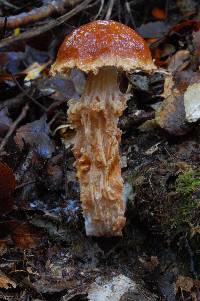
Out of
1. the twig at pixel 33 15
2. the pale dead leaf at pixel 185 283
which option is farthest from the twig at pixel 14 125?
the pale dead leaf at pixel 185 283

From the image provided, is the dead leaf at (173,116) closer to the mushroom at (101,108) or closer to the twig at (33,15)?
the mushroom at (101,108)

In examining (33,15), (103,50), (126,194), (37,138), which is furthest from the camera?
(37,138)

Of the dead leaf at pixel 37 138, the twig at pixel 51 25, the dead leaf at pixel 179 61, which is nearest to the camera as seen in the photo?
the dead leaf at pixel 37 138

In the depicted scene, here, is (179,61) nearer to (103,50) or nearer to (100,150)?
(100,150)

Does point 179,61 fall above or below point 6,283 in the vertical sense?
above

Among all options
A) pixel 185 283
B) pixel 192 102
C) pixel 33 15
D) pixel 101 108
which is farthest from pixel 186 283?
pixel 33 15

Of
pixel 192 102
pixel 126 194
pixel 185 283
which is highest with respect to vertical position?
pixel 192 102

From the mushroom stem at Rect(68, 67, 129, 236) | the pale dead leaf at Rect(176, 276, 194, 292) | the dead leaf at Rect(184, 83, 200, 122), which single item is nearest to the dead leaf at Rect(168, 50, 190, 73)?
the dead leaf at Rect(184, 83, 200, 122)
